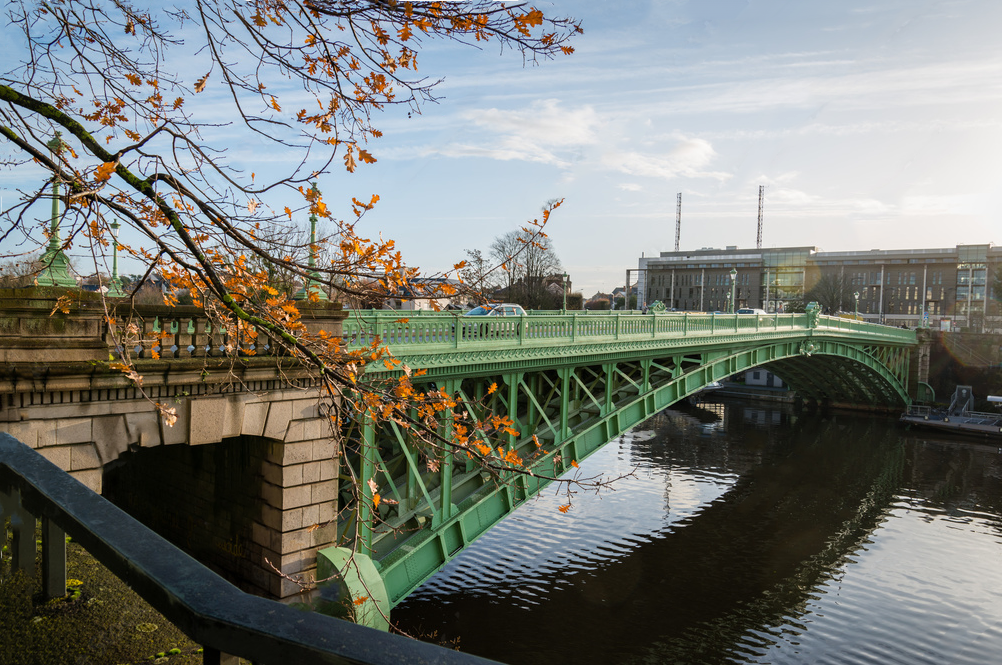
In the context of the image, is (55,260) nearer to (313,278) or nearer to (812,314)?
(313,278)

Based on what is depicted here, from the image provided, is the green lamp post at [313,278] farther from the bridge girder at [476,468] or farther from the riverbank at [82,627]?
the riverbank at [82,627]

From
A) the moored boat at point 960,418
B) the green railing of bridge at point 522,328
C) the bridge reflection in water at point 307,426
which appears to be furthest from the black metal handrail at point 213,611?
the moored boat at point 960,418

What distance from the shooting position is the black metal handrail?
1.48m

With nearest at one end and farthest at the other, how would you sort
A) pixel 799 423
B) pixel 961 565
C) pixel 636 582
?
1. pixel 636 582
2. pixel 961 565
3. pixel 799 423

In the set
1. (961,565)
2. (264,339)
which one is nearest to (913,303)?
(961,565)

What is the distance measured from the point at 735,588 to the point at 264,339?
18.3 m

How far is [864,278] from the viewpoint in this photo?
4254 inches

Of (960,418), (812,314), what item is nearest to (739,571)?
(812,314)

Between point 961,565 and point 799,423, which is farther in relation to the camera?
point 799,423

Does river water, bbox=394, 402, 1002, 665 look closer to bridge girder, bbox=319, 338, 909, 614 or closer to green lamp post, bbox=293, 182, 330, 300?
bridge girder, bbox=319, 338, 909, 614

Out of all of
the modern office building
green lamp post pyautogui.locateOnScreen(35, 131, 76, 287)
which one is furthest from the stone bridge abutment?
the modern office building

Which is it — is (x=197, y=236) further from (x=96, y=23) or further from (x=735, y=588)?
(x=735, y=588)

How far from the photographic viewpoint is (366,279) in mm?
5973

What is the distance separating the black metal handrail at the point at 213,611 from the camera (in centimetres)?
148
